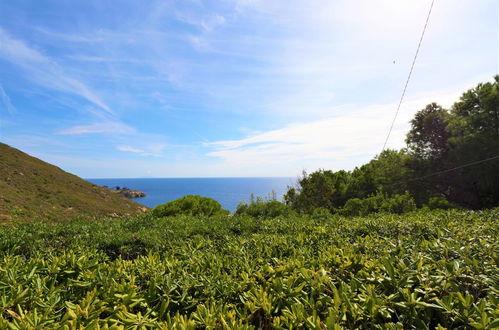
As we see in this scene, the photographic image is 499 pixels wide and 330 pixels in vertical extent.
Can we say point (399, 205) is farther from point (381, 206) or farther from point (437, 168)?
point (437, 168)

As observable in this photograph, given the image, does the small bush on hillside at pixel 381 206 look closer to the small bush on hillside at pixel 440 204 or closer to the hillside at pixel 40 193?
the small bush on hillside at pixel 440 204

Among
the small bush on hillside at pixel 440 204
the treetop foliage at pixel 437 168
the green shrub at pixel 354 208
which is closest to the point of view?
the green shrub at pixel 354 208

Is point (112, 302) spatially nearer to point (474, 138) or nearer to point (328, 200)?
point (328, 200)

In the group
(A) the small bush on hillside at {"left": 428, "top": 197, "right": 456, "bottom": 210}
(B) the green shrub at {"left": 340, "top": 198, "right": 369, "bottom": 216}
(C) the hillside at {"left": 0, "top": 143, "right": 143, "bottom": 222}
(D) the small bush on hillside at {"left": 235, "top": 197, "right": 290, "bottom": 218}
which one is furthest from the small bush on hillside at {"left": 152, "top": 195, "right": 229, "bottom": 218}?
(C) the hillside at {"left": 0, "top": 143, "right": 143, "bottom": 222}

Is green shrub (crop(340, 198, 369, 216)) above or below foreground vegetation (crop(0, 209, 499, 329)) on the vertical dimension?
below

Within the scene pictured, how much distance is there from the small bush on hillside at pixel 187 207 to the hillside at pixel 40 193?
11743 millimetres

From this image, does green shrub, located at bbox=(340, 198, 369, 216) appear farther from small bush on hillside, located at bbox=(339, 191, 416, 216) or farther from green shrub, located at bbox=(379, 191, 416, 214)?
green shrub, located at bbox=(379, 191, 416, 214)

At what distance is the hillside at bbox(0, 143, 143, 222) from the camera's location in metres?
18.4

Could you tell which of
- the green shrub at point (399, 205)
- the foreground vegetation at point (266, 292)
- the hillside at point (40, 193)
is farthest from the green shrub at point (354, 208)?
the hillside at point (40, 193)

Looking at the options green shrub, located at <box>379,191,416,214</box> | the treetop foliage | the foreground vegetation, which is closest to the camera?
the foreground vegetation

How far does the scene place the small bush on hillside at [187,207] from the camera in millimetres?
9805

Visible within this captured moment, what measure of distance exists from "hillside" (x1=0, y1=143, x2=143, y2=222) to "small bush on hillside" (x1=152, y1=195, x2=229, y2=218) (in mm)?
11743

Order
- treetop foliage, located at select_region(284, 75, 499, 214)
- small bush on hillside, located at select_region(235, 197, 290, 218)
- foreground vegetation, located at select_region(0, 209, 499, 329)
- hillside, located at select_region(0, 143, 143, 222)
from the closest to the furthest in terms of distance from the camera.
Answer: foreground vegetation, located at select_region(0, 209, 499, 329), small bush on hillside, located at select_region(235, 197, 290, 218), treetop foliage, located at select_region(284, 75, 499, 214), hillside, located at select_region(0, 143, 143, 222)

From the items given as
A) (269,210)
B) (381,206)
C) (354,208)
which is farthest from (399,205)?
(269,210)
